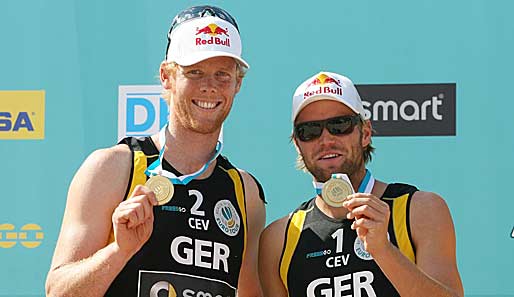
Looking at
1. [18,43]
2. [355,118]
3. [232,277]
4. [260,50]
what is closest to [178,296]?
Result: [232,277]

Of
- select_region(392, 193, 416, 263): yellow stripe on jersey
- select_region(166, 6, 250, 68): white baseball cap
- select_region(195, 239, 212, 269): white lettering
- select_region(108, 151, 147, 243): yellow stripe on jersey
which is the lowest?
select_region(195, 239, 212, 269): white lettering

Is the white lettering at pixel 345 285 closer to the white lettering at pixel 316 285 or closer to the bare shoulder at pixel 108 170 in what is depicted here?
the white lettering at pixel 316 285

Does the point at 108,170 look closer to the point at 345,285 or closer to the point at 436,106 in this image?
the point at 345,285

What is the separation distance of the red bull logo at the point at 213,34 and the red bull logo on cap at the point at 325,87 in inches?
13.0

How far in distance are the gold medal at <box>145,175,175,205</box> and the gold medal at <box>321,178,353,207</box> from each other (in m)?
0.47

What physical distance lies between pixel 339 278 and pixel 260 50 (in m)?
1.25

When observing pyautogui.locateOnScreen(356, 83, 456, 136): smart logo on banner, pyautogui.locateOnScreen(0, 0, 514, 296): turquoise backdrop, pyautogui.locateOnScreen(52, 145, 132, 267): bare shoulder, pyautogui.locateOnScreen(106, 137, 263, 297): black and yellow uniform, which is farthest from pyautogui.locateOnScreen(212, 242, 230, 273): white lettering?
pyautogui.locateOnScreen(356, 83, 456, 136): smart logo on banner

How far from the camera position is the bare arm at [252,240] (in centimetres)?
296

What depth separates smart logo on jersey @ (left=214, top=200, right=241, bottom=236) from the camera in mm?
2738

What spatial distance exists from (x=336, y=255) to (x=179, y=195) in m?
0.51

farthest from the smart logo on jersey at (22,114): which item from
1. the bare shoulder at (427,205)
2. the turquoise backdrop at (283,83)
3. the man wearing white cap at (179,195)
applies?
the bare shoulder at (427,205)

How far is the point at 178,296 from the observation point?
8.54 feet

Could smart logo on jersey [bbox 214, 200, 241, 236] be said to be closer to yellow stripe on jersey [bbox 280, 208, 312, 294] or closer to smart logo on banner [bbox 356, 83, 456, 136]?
yellow stripe on jersey [bbox 280, 208, 312, 294]

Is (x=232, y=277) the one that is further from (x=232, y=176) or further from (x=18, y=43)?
(x=18, y=43)
